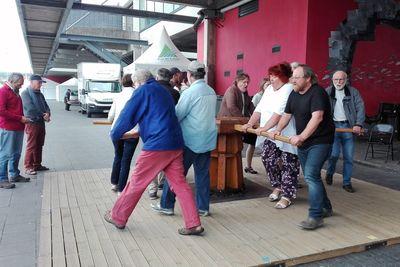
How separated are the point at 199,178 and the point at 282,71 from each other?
164 centimetres

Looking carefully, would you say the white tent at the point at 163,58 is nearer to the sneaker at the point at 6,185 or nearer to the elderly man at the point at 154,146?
the sneaker at the point at 6,185

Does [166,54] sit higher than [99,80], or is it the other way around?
[166,54]

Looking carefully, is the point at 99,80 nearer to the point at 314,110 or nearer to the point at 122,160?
the point at 122,160

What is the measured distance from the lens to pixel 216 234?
4.05 meters

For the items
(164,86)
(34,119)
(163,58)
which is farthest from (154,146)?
(163,58)

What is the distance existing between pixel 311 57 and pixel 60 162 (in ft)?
22.9

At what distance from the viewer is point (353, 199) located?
535cm

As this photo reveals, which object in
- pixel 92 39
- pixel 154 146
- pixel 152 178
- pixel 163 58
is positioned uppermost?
pixel 92 39

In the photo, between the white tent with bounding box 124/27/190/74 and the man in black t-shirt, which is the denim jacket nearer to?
the man in black t-shirt

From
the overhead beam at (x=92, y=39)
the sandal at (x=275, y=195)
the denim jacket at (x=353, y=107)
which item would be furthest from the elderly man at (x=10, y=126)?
the overhead beam at (x=92, y=39)

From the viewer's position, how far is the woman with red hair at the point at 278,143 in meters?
4.77

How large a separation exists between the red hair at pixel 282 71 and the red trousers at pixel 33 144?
4.11 metres

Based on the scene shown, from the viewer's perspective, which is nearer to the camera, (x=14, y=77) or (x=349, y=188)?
(x=349, y=188)

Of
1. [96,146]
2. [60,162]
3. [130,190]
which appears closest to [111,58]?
[96,146]
